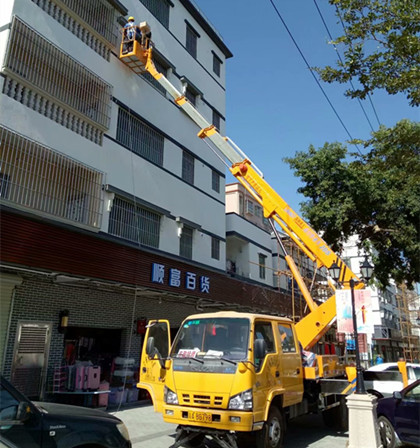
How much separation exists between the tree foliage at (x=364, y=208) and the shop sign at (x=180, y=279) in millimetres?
6512

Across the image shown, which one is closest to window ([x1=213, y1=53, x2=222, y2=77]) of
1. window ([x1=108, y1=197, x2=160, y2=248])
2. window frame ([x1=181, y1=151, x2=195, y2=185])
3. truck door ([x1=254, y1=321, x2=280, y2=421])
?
window frame ([x1=181, y1=151, x2=195, y2=185])

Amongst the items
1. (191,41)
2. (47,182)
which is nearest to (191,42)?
(191,41)

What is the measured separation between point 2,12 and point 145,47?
17.4 feet

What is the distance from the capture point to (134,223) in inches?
591

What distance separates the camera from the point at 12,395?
3877 mm

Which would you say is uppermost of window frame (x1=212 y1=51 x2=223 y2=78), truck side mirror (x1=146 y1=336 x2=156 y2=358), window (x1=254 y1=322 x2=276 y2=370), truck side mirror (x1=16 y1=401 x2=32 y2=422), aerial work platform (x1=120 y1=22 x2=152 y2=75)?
window frame (x1=212 y1=51 x2=223 y2=78)

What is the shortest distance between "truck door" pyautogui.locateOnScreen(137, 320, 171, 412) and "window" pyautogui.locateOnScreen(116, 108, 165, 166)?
862 centimetres

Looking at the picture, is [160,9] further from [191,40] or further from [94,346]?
[94,346]

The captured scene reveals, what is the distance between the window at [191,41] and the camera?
68.3 feet

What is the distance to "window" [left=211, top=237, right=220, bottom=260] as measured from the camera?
19.8 m

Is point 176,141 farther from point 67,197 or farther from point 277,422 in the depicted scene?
point 277,422

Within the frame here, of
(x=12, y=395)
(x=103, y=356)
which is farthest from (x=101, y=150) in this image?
(x=12, y=395)

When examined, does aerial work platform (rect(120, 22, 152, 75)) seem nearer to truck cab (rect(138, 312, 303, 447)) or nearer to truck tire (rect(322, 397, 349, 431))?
truck cab (rect(138, 312, 303, 447))

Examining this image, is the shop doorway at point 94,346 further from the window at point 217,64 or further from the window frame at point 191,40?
the window at point 217,64
